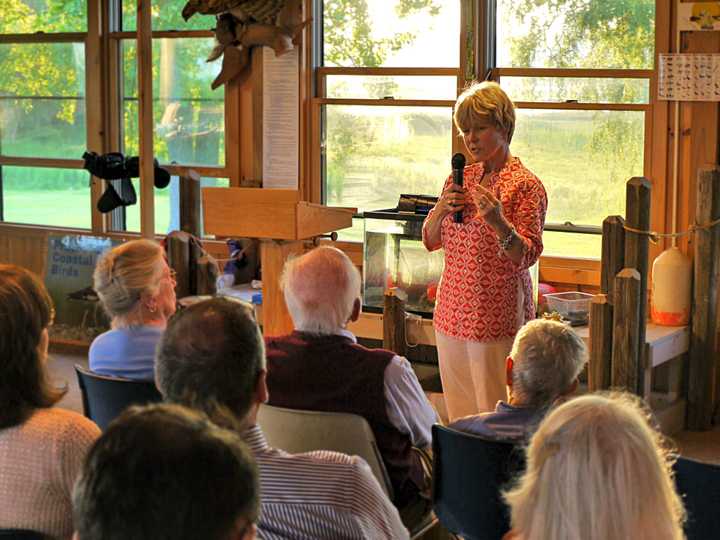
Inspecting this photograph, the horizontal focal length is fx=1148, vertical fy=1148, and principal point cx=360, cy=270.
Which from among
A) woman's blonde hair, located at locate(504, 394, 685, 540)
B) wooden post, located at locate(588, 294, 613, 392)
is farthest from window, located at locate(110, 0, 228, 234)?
woman's blonde hair, located at locate(504, 394, 685, 540)

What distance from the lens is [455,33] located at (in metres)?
5.88

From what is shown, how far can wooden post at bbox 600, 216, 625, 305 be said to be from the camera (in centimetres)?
460

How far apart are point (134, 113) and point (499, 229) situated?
Result: 4.25m

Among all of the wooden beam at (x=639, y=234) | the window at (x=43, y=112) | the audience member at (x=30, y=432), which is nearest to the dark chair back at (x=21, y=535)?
the audience member at (x=30, y=432)

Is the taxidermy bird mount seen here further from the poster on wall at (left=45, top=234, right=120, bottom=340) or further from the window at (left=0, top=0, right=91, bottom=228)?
the poster on wall at (left=45, top=234, right=120, bottom=340)

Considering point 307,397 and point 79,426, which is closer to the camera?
point 79,426

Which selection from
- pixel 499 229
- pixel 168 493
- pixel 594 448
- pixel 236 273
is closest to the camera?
pixel 168 493

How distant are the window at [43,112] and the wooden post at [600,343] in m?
4.09

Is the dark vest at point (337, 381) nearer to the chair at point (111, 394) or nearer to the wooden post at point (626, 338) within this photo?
the chair at point (111, 394)

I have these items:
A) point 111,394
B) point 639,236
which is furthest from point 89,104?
point 111,394

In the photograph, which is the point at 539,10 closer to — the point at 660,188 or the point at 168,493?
the point at 660,188

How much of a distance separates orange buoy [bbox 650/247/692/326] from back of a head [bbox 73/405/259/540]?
4225 mm

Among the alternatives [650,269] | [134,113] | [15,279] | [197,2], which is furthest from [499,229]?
[134,113]

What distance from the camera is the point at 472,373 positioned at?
366 centimetres
